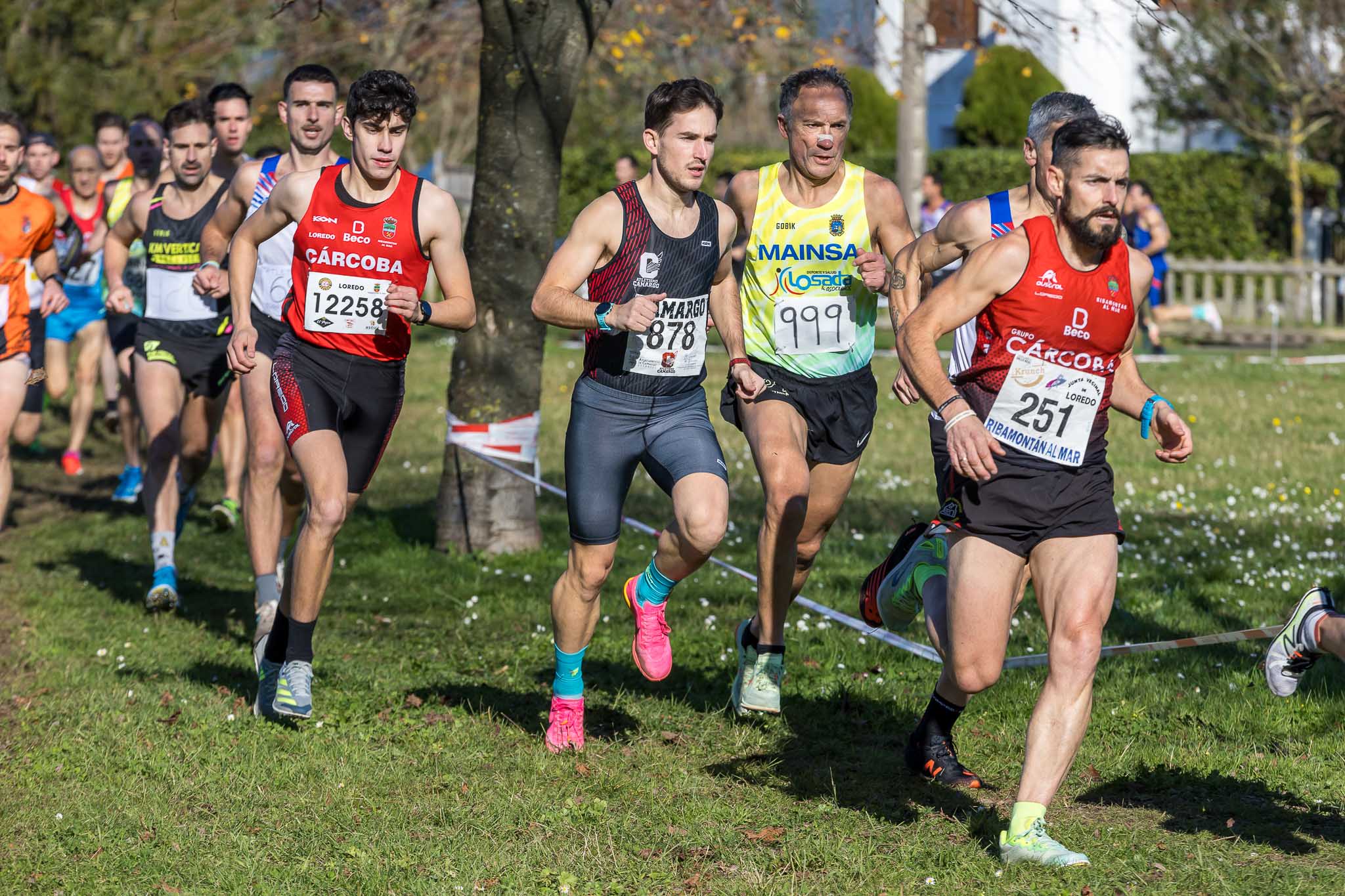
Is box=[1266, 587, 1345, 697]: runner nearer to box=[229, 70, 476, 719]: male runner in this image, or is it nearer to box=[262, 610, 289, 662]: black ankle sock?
box=[229, 70, 476, 719]: male runner

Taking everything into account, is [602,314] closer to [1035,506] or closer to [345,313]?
[345,313]

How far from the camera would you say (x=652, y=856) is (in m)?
5.04

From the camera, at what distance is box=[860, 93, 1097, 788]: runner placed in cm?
573

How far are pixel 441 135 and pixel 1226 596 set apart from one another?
24171mm

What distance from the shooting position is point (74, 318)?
13.6 m

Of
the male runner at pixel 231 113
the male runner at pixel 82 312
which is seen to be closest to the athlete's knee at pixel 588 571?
the male runner at pixel 231 113

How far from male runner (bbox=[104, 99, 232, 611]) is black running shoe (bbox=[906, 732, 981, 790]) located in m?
4.57

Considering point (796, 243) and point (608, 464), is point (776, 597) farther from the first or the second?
point (796, 243)

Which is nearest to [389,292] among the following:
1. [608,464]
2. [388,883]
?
[608,464]

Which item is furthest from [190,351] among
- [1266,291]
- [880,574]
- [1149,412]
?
[1266,291]

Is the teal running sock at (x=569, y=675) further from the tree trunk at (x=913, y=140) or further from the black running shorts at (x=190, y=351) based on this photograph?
the tree trunk at (x=913, y=140)

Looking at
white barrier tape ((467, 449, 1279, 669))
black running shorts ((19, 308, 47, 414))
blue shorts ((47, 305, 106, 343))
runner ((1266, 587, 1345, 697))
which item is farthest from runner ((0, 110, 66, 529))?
runner ((1266, 587, 1345, 697))

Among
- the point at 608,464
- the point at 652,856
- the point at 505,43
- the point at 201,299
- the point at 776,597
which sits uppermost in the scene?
the point at 505,43

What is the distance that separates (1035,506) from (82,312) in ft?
35.1
